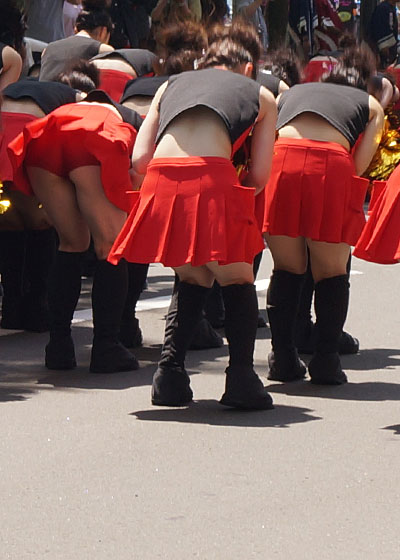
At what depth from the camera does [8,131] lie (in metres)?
7.72

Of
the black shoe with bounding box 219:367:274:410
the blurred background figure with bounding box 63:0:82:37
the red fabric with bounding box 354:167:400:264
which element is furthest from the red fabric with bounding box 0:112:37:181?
the blurred background figure with bounding box 63:0:82:37

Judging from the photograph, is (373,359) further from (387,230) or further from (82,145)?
(82,145)

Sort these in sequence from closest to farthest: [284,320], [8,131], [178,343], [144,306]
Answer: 1. [178,343]
2. [284,320]
3. [8,131]
4. [144,306]

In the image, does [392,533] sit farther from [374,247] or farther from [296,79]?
[296,79]

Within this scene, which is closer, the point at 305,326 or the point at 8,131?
the point at 8,131

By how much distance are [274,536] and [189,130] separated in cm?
224

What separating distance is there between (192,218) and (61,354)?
1.59m

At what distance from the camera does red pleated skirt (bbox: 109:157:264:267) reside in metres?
5.98

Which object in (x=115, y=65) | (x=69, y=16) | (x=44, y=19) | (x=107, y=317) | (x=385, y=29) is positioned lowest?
(x=107, y=317)

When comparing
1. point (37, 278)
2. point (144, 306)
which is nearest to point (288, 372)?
point (37, 278)

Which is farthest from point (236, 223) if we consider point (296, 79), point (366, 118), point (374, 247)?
point (296, 79)

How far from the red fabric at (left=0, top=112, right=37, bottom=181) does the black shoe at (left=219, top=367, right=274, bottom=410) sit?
218 cm

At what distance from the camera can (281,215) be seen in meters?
6.91

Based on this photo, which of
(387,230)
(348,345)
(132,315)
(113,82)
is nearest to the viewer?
(387,230)
